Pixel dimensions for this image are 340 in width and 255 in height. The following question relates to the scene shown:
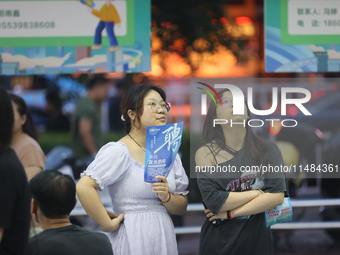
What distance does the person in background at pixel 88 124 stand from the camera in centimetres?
581

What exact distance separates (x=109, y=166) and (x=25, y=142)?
1.32 m

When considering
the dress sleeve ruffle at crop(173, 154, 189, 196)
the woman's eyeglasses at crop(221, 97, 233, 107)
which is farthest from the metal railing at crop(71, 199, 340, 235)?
the woman's eyeglasses at crop(221, 97, 233, 107)

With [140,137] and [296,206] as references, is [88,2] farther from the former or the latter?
[296,206]

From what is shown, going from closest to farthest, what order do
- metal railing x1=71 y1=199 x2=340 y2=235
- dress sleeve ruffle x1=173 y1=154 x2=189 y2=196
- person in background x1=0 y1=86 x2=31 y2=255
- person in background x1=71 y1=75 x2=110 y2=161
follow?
person in background x1=0 y1=86 x2=31 y2=255 → dress sleeve ruffle x1=173 y1=154 x2=189 y2=196 → metal railing x1=71 y1=199 x2=340 y2=235 → person in background x1=71 y1=75 x2=110 y2=161

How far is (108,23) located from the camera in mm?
3973

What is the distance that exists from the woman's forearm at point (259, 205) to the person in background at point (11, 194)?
136cm

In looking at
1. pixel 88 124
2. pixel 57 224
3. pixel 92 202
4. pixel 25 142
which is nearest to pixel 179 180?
pixel 92 202

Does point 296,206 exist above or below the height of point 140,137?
below

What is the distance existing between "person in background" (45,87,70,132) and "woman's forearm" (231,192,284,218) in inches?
170

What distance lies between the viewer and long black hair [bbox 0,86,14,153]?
2.15m

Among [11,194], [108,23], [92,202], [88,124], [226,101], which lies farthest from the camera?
[88,124]

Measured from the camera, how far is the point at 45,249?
2.38 m

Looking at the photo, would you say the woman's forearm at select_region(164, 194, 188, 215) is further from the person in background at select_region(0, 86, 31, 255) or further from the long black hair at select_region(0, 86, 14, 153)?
the long black hair at select_region(0, 86, 14, 153)

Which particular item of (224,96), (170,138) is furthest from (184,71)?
(170,138)
